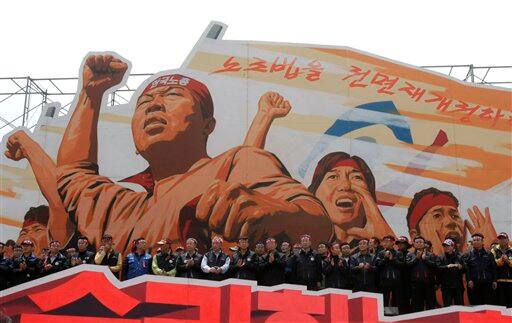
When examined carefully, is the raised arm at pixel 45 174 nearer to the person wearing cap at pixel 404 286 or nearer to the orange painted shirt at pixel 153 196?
the orange painted shirt at pixel 153 196

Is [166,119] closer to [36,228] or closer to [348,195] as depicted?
[36,228]

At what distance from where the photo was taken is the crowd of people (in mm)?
11297

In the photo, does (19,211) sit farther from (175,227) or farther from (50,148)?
(175,227)

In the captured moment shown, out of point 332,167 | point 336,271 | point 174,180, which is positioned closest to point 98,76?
point 174,180

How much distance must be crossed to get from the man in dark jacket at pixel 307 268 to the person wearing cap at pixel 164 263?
2.21m

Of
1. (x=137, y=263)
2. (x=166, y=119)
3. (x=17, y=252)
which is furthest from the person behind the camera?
(x=166, y=119)

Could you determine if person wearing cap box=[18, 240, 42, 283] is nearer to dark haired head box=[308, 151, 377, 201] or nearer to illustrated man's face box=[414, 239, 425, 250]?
dark haired head box=[308, 151, 377, 201]

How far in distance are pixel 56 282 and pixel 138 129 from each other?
4643mm

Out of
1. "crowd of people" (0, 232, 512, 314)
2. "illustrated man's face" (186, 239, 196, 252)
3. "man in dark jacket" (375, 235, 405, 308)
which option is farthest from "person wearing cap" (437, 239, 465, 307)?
"illustrated man's face" (186, 239, 196, 252)

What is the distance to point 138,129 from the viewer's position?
14266 mm

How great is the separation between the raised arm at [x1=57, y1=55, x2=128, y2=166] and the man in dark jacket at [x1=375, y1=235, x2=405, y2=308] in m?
6.71

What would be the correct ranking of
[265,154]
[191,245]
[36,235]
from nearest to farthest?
[191,245], [36,235], [265,154]

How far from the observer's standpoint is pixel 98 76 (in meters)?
14.3

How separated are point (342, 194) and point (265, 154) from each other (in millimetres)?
1980
